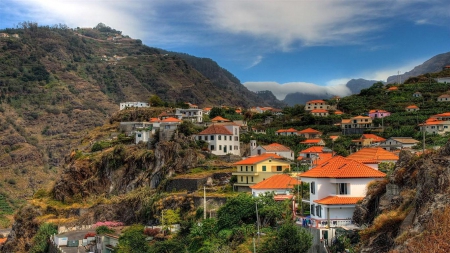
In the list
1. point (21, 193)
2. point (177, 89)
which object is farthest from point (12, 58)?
point (21, 193)

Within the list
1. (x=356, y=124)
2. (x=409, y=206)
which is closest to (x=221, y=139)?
(x=356, y=124)

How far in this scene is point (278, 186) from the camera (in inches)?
1350

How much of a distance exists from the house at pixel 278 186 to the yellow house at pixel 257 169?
5.79 m

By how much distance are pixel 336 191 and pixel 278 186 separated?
891cm

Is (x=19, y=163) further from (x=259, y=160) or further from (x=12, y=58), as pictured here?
(x=259, y=160)

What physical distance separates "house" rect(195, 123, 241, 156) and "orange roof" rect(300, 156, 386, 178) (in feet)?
87.6

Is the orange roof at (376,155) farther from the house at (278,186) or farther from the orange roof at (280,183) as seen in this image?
the house at (278,186)

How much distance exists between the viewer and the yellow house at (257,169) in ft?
136

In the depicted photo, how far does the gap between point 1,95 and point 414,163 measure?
14510 cm

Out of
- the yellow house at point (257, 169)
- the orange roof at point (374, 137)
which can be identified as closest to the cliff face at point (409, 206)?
the yellow house at point (257, 169)

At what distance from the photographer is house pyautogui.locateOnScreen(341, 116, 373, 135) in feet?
237

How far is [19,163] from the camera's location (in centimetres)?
11488

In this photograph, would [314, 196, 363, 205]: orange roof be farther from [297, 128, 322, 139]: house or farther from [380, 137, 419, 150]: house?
[297, 128, 322, 139]: house

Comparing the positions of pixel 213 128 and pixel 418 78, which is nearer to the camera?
pixel 213 128
